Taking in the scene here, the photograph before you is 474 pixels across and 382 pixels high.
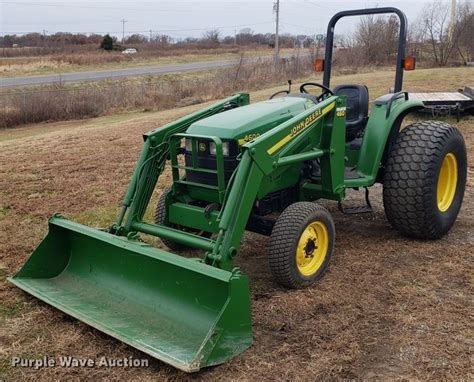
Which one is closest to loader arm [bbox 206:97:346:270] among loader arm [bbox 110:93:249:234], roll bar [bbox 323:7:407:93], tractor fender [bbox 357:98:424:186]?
tractor fender [bbox 357:98:424:186]

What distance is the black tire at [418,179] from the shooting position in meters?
4.80

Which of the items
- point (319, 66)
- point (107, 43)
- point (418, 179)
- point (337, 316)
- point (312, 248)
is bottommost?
point (337, 316)

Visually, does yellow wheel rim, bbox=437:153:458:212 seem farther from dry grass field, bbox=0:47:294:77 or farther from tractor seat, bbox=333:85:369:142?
dry grass field, bbox=0:47:294:77

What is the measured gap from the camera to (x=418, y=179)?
479 cm

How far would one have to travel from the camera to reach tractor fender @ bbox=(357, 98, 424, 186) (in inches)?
191

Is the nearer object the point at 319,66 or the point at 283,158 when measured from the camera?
the point at 283,158

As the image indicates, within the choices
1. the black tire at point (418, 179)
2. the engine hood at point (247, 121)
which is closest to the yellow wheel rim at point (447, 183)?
the black tire at point (418, 179)

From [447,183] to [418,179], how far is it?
877 millimetres

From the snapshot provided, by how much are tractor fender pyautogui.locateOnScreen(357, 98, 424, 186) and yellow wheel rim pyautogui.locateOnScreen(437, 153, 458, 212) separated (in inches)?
29.2

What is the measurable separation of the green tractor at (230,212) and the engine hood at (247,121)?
12mm

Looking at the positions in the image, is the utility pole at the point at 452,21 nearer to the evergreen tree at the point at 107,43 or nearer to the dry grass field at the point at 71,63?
the dry grass field at the point at 71,63

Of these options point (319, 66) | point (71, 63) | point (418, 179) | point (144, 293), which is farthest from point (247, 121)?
point (71, 63)

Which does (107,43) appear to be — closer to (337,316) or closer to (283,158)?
(283,158)

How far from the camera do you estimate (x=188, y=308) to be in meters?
3.48
